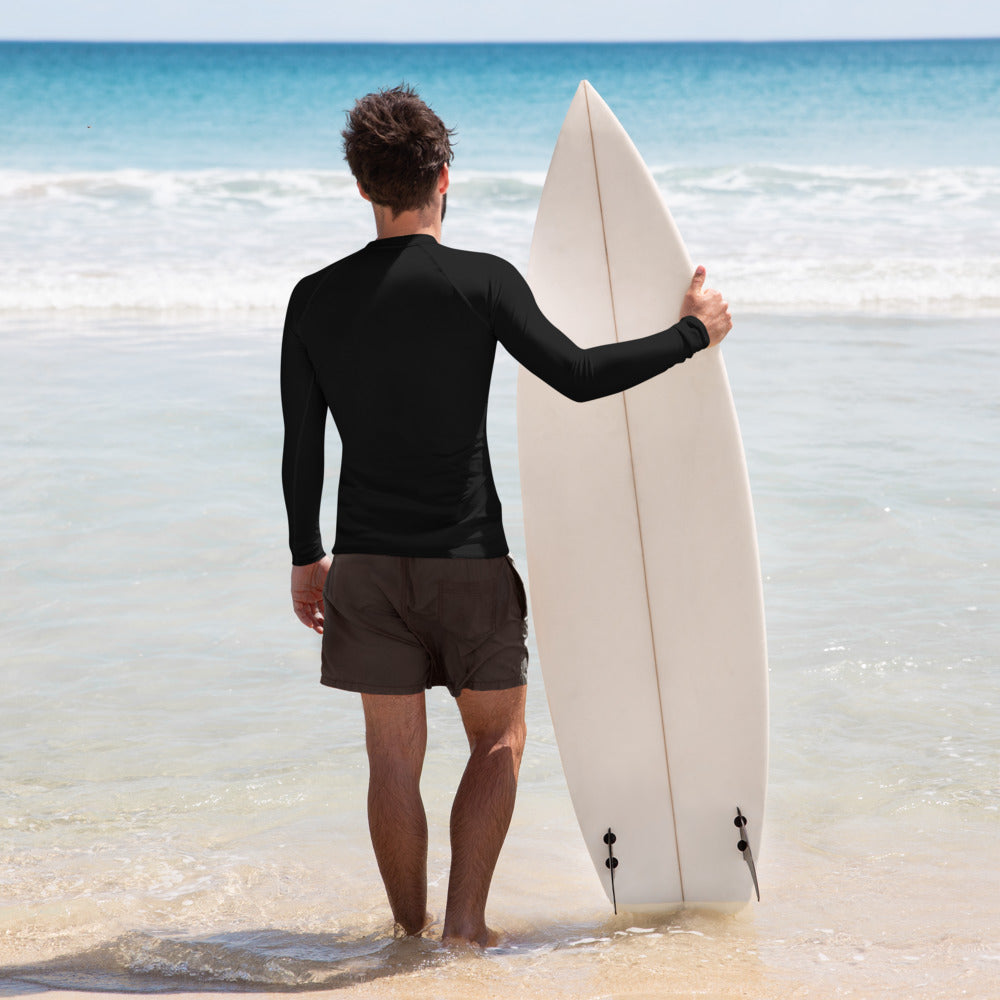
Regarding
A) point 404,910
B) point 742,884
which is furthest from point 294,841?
point 742,884

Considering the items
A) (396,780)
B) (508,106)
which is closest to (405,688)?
(396,780)

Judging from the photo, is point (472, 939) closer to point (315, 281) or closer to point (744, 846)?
point (744, 846)

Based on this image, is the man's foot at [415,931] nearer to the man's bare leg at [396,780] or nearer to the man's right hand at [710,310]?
the man's bare leg at [396,780]

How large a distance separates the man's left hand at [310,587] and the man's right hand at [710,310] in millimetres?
762

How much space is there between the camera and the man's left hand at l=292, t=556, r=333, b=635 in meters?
2.08

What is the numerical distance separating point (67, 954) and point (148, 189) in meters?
15.0

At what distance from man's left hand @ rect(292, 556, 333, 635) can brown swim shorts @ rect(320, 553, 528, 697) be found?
0.11m

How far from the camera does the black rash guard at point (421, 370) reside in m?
1.82

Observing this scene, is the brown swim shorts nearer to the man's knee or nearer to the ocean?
the man's knee

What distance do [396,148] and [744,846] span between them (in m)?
1.43

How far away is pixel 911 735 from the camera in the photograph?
9.81 feet

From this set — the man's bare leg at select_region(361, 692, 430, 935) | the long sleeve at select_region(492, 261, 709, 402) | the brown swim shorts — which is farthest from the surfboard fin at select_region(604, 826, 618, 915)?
the long sleeve at select_region(492, 261, 709, 402)

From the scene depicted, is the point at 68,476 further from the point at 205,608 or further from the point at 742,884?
the point at 742,884

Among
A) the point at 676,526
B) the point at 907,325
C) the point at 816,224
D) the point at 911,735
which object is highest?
the point at 816,224
